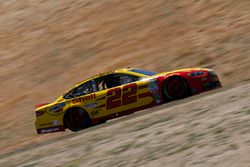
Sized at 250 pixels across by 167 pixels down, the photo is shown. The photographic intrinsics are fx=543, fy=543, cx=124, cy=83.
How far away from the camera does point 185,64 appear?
66.9 ft

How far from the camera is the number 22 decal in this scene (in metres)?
13.5

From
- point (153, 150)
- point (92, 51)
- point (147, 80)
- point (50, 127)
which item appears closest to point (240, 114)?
point (153, 150)

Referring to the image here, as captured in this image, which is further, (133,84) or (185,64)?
(185,64)

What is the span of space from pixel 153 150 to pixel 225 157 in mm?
1402

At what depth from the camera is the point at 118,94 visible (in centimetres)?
1364

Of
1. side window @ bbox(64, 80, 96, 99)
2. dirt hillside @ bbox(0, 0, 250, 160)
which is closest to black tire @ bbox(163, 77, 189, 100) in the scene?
side window @ bbox(64, 80, 96, 99)

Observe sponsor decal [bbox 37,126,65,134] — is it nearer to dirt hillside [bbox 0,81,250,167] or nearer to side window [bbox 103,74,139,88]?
side window [bbox 103,74,139,88]

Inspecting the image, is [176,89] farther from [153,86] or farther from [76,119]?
[76,119]

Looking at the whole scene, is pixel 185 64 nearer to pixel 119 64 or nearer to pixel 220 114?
pixel 119 64

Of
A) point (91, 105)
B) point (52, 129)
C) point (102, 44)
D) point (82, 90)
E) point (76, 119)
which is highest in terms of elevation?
point (102, 44)

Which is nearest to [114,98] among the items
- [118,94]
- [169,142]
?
[118,94]

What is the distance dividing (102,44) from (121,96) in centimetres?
1212

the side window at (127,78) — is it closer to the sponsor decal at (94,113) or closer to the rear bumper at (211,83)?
the sponsor decal at (94,113)

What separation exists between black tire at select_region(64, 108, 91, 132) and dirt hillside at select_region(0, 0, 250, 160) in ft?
12.7
